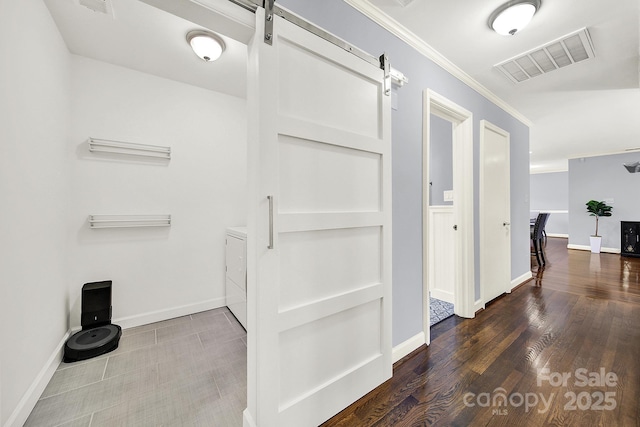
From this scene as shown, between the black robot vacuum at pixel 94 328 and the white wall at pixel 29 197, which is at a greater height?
the white wall at pixel 29 197

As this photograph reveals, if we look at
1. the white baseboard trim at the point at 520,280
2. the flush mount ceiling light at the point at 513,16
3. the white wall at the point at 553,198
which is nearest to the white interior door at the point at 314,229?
the flush mount ceiling light at the point at 513,16

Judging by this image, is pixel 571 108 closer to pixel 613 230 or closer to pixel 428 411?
pixel 428 411

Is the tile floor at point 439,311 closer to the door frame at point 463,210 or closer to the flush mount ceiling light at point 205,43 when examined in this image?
the door frame at point 463,210

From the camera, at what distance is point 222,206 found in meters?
2.98

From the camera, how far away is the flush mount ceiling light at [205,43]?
192cm

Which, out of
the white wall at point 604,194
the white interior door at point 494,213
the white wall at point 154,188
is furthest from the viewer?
the white wall at point 604,194

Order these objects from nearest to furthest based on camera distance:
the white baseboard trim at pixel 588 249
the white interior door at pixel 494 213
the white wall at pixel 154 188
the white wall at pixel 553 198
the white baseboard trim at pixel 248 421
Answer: the white baseboard trim at pixel 248 421 → the white wall at pixel 154 188 → the white interior door at pixel 494 213 → the white baseboard trim at pixel 588 249 → the white wall at pixel 553 198

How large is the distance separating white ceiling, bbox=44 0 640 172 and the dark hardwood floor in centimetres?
248

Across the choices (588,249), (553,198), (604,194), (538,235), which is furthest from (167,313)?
(553,198)

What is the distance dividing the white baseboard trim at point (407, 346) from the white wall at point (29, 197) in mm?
2128

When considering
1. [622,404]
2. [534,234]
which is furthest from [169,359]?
[534,234]

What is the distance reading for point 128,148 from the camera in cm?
238

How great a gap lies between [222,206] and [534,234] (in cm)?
544

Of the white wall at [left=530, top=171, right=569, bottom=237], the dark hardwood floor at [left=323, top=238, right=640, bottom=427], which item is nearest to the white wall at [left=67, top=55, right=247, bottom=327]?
the dark hardwood floor at [left=323, top=238, right=640, bottom=427]
